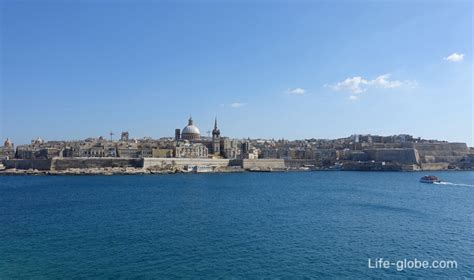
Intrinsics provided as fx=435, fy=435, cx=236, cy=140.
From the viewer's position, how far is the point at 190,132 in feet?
227

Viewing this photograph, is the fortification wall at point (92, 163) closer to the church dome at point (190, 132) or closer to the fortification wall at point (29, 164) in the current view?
the fortification wall at point (29, 164)

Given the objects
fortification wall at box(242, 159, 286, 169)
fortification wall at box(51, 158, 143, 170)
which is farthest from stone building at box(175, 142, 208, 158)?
fortification wall at box(51, 158, 143, 170)

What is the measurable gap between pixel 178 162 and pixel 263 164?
11743 mm

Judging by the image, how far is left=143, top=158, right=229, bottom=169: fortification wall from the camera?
46.8 metres

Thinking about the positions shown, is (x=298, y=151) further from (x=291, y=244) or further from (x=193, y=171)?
(x=291, y=244)

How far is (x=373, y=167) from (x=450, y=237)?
4544 centimetres

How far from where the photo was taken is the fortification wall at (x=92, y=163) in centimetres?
4481

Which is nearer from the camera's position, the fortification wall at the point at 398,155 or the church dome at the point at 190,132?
the fortification wall at the point at 398,155

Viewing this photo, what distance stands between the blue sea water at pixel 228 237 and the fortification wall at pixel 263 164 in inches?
1268

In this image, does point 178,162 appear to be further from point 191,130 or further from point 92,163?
point 191,130

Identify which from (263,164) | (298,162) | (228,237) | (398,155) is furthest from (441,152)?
(228,237)

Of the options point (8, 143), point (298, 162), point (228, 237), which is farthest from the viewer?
point (8, 143)

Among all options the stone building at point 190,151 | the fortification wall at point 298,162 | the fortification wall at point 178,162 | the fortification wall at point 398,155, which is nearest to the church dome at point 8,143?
the stone building at point 190,151

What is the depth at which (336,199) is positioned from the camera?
2205 centimetres
